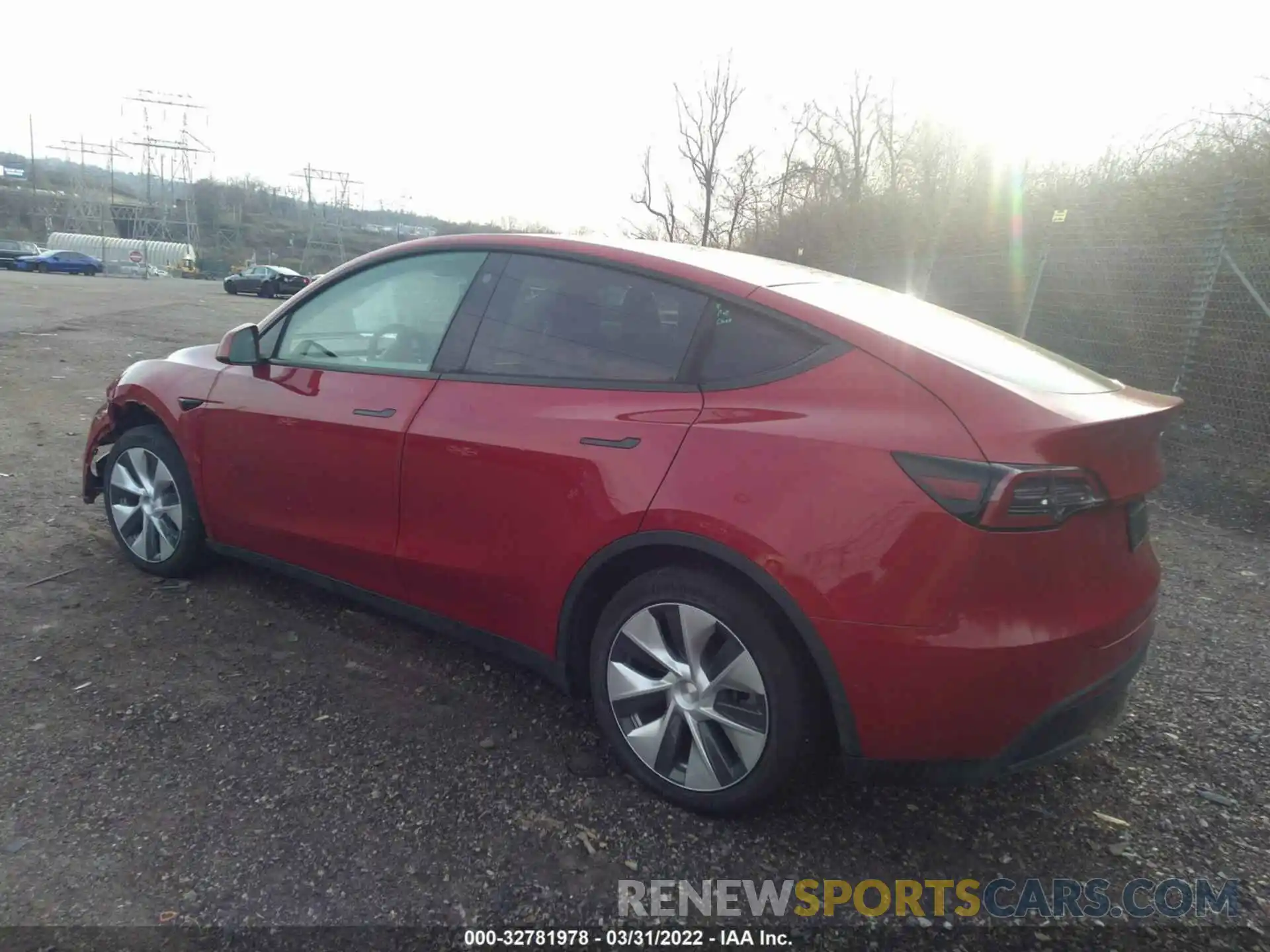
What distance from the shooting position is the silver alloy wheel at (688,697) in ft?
7.77

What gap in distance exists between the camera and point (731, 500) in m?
2.30

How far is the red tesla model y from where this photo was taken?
2.11 m

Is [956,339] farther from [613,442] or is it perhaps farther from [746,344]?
[613,442]

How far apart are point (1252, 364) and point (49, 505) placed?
874 cm

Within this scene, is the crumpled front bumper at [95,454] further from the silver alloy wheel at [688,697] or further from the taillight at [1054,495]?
the taillight at [1054,495]

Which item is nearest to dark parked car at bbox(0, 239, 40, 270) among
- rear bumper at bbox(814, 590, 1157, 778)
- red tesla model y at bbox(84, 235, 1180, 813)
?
red tesla model y at bbox(84, 235, 1180, 813)

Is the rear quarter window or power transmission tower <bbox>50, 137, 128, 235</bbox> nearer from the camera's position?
the rear quarter window

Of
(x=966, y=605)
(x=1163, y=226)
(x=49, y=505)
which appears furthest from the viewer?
(x=1163, y=226)

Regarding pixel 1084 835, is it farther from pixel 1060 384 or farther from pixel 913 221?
pixel 913 221

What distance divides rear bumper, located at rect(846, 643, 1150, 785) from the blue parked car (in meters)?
60.1

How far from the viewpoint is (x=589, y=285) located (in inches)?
114

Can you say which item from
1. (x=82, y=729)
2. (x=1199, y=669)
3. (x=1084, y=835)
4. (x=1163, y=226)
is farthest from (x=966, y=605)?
(x=1163, y=226)

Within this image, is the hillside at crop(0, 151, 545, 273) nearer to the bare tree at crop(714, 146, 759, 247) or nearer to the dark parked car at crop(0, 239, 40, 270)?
the dark parked car at crop(0, 239, 40, 270)

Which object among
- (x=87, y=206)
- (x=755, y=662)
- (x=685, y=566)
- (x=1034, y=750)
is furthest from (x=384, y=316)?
(x=87, y=206)
